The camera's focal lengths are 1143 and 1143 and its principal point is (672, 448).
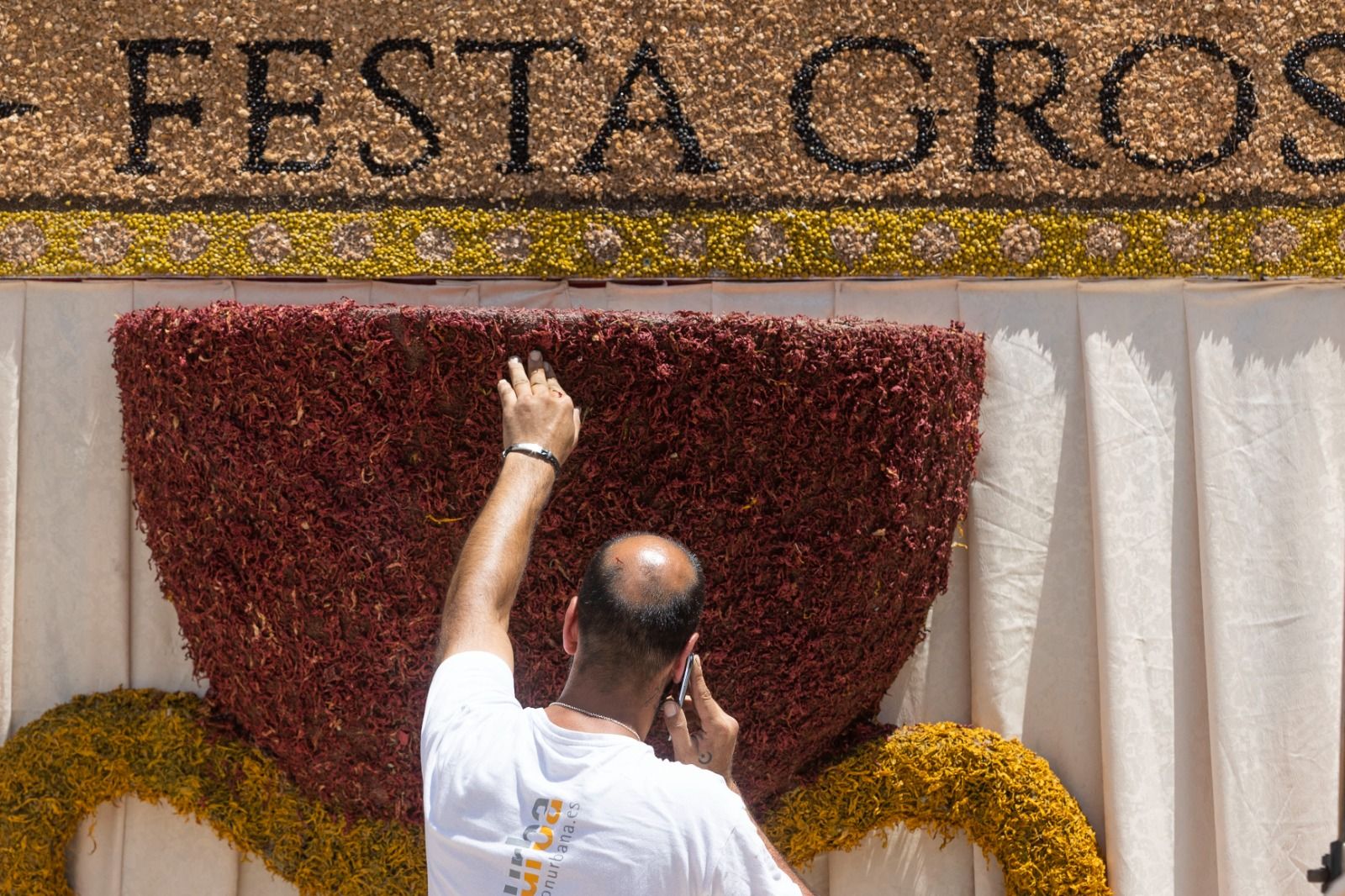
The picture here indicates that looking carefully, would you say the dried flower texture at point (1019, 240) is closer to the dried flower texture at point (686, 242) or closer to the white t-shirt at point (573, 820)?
the dried flower texture at point (686, 242)

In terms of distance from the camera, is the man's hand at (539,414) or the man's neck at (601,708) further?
the man's hand at (539,414)

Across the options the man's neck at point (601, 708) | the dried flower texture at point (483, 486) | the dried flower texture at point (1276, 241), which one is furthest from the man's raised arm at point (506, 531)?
the dried flower texture at point (1276, 241)

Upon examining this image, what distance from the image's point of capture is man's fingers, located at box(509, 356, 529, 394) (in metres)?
2.12

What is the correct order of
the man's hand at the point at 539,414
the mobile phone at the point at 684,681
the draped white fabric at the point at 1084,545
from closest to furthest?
1. the mobile phone at the point at 684,681
2. the man's hand at the point at 539,414
3. the draped white fabric at the point at 1084,545

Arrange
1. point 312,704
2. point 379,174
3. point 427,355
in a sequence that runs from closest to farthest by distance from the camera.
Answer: point 427,355 → point 312,704 → point 379,174

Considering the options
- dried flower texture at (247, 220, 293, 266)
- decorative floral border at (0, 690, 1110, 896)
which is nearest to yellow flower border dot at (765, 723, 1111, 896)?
decorative floral border at (0, 690, 1110, 896)

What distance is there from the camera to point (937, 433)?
2.36 metres

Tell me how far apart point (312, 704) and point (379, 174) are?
1.16 meters

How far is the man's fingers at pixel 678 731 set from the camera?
1788 mm

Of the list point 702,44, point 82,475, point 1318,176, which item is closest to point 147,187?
point 82,475

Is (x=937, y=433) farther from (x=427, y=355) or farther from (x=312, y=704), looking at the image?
(x=312, y=704)

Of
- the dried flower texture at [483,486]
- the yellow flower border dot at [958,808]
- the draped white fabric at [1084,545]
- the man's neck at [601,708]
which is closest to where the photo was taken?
the man's neck at [601,708]

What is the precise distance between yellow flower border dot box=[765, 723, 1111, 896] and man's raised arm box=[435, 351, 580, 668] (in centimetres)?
103

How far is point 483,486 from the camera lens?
2299 mm
